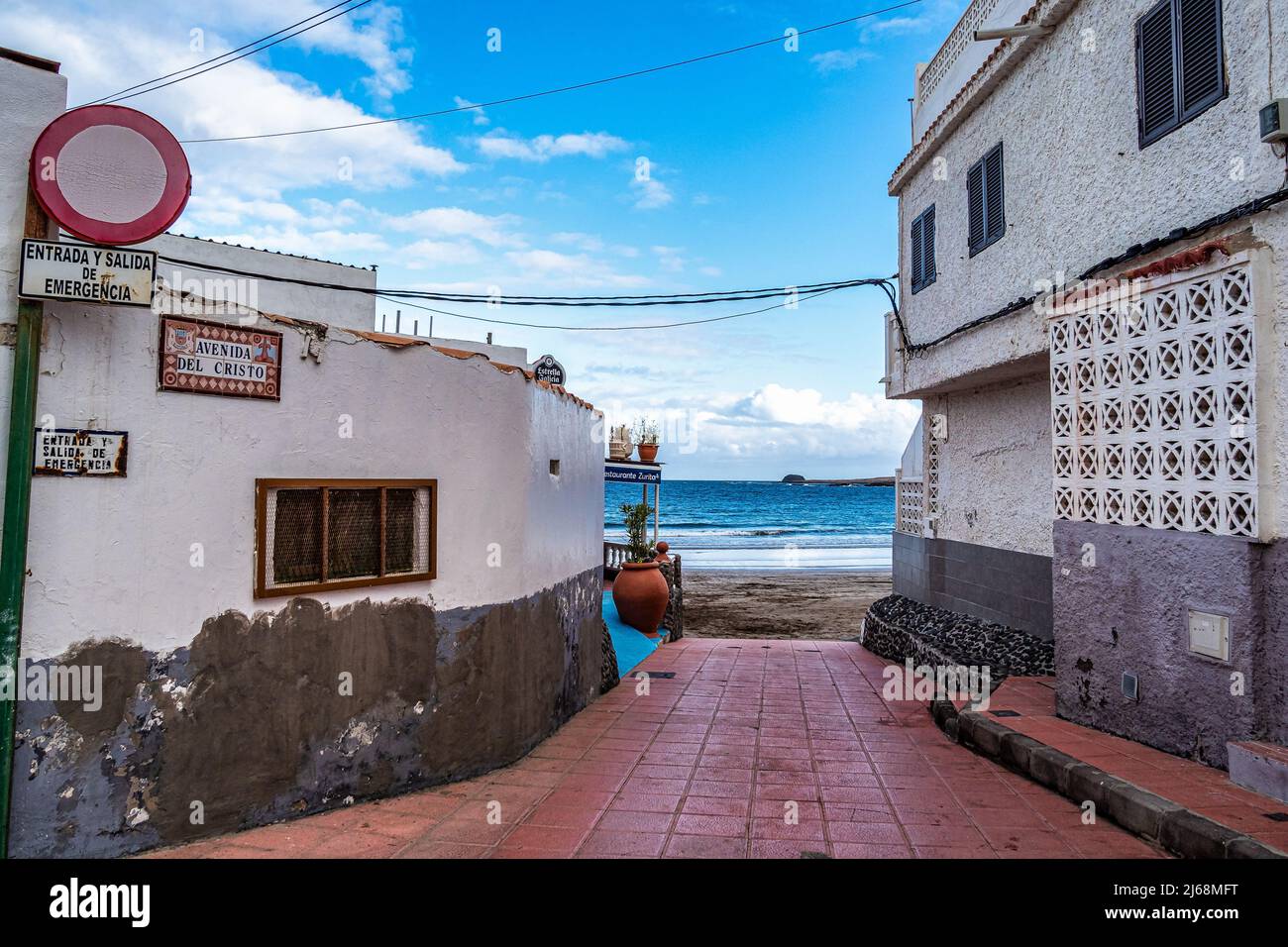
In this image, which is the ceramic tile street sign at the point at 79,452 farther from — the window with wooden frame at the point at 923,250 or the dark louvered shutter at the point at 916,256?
the dark louvered shutter at the point at 916,256

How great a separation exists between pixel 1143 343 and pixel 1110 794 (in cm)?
305

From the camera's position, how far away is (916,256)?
38.1 feet

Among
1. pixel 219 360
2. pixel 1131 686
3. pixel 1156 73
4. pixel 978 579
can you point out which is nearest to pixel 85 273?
pixel 219 360

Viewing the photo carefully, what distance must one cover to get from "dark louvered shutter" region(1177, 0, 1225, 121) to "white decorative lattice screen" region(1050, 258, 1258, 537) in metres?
1.30

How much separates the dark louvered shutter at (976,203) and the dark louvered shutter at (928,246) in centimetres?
120

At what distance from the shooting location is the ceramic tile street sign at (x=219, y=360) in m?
4.05

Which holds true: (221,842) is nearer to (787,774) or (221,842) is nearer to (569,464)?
(787,774)

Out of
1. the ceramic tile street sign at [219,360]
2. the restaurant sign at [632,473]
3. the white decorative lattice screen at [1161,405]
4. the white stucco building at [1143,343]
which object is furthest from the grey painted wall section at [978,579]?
the ceramic tile street sign at [219,360]

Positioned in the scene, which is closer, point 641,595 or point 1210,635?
point 1210,635

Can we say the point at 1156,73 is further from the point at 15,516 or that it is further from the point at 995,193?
the point at 15,516

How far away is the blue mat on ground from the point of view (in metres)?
10.1

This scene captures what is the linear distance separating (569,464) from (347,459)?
2.72 metres

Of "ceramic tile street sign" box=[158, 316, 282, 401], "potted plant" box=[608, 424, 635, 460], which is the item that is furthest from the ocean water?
"ceramic tile street sign" box=[158, 316, 282, 401]
